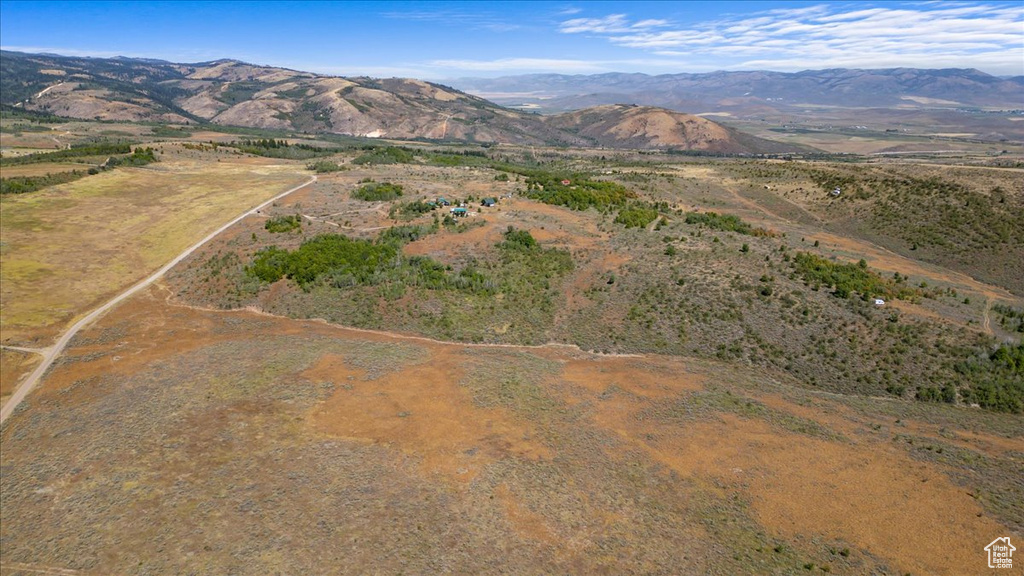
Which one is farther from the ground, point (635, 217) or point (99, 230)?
point (635, 217)

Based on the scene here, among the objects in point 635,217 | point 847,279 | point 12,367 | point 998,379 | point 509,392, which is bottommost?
point 509,392

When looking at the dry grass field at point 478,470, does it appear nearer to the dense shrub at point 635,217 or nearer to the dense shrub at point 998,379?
the dense shrub at point 998,379

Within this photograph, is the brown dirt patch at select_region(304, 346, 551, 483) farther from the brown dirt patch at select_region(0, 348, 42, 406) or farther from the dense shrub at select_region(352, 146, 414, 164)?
the dense shrub at select_region(352, 146, 414, 164)

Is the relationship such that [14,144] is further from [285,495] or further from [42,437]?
[285,495]

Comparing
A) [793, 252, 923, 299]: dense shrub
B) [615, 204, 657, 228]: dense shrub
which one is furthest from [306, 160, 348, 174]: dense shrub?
[793, 252, 923, 299]: dense shrub

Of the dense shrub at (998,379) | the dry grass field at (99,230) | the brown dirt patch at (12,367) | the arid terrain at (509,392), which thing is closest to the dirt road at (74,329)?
the brown dirt patch at (12,367)

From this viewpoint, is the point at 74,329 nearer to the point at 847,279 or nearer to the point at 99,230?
the point at 99,230

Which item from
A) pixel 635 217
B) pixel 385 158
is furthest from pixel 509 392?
pixel 385 158
